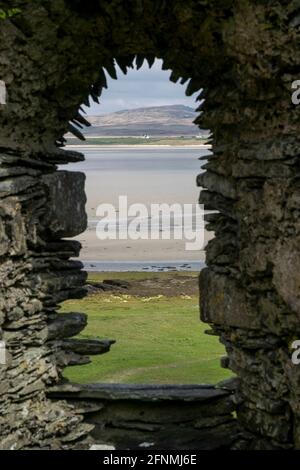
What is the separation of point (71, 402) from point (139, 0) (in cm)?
660

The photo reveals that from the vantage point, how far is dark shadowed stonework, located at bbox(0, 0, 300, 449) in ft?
42.4

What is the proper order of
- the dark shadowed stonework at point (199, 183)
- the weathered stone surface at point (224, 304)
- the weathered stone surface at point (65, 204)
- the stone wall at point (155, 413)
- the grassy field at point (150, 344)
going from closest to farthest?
the dark shadowed stonework at point (199, 183)
the weathered stone surface at point (224, 304)
the weathered stone surface at point (65, 204)
the stone wall at point (155, 413)
the grassy field at point (150, 344)

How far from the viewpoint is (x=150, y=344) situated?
21219mm

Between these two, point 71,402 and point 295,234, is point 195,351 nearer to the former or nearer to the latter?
point 71,402

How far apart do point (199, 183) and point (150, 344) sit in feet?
23.7

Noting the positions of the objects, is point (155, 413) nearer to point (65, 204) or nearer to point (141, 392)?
point (141, 392)

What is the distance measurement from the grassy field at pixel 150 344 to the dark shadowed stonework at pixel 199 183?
113 inches

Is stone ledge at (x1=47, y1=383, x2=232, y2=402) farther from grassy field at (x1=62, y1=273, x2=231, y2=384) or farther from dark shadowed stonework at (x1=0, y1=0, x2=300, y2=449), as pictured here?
grassy field at (x1=62, y1=273, x2=231, y2=384)

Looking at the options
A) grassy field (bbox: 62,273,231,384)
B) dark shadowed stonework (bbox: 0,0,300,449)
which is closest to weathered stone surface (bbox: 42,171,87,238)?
dark shadowed stonework (bbox: 0,0,300,449)

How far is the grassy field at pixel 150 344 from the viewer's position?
59.5ft

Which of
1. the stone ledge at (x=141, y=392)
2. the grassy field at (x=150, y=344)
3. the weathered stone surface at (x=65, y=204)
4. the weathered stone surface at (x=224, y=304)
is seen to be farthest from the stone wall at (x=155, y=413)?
the weathered stone surface at (x=65, y=204)

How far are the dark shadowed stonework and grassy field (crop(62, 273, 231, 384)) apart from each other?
2.88 meters

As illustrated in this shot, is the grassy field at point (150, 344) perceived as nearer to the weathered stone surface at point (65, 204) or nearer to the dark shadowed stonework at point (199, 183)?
the dark shadowed stonework at point (199, 183)

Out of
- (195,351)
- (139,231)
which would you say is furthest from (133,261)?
(195,351)
